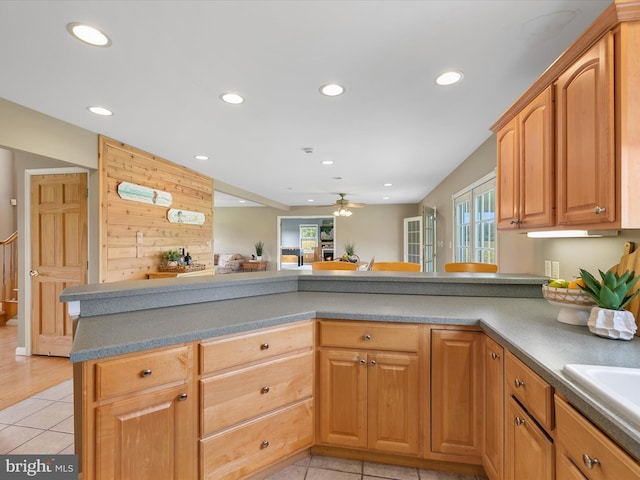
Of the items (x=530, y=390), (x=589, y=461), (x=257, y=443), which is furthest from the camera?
(x=257, y=443)

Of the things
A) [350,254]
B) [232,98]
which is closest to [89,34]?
[232,98]

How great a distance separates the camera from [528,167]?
1764mm

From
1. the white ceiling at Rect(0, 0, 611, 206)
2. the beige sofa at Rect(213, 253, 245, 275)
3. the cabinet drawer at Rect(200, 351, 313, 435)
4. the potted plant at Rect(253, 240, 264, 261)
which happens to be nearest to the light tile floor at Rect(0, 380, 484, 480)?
the cabinet drawer at Rect(200, 351, 313, 435)

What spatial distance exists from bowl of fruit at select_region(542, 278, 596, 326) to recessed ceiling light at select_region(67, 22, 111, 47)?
263 cm

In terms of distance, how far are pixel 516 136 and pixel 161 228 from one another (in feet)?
13.1

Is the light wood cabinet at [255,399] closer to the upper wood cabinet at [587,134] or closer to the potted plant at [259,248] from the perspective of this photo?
the upper wood cabinet at [587,134]

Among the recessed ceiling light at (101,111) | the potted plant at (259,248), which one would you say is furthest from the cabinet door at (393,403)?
the potted plant at (259,248)

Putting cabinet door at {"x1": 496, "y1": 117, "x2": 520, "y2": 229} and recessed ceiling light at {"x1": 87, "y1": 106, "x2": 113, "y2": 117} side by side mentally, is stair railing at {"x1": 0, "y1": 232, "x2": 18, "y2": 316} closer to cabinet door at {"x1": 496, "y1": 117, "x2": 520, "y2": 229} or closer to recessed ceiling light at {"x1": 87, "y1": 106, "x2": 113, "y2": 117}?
recessed ceiling light at {"x1": 87, "y1": 106, "x2": 113, "y2": 117}

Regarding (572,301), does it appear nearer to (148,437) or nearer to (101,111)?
(148,437)

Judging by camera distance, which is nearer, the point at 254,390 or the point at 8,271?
the point at 254,390

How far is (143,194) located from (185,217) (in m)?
0.83

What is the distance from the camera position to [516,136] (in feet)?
6.22

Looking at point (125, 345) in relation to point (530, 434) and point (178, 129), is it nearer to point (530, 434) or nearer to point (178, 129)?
point (530, 434)

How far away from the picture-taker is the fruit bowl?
144cm
